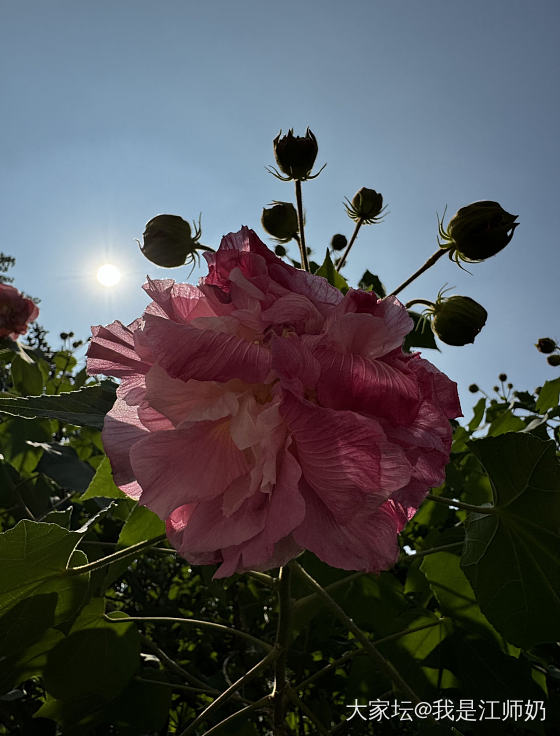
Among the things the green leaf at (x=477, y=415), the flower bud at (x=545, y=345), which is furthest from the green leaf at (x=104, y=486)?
the flower bud at (x=545, y=345)

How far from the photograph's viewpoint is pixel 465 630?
1.30m

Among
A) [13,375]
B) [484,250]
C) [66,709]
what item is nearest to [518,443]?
[484,250]

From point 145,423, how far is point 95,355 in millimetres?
144

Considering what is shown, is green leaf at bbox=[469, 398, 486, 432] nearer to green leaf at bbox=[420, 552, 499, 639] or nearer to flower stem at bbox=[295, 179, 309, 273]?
green leaf at bbox=[420, 552, 499, 639]

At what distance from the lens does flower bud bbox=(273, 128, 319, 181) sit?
4.80ft

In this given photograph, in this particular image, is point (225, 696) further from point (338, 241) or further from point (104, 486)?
point (338, 241)

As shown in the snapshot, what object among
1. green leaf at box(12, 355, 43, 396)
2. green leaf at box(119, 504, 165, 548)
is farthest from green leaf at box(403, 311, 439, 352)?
green leaf at box(12, 355, 43, 396)

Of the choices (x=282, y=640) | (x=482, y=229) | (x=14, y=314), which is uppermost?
(x=14, y=314)

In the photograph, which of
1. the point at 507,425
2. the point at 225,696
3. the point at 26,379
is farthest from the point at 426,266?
the point at 26,379

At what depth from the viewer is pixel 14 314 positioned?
9.55 feet

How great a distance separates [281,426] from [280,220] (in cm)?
92

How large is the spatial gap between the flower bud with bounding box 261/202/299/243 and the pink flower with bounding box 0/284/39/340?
187cm

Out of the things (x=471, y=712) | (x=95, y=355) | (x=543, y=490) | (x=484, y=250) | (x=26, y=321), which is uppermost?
(x=26, y=321)

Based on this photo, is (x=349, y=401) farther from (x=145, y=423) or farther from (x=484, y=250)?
(x=484, y=250)
